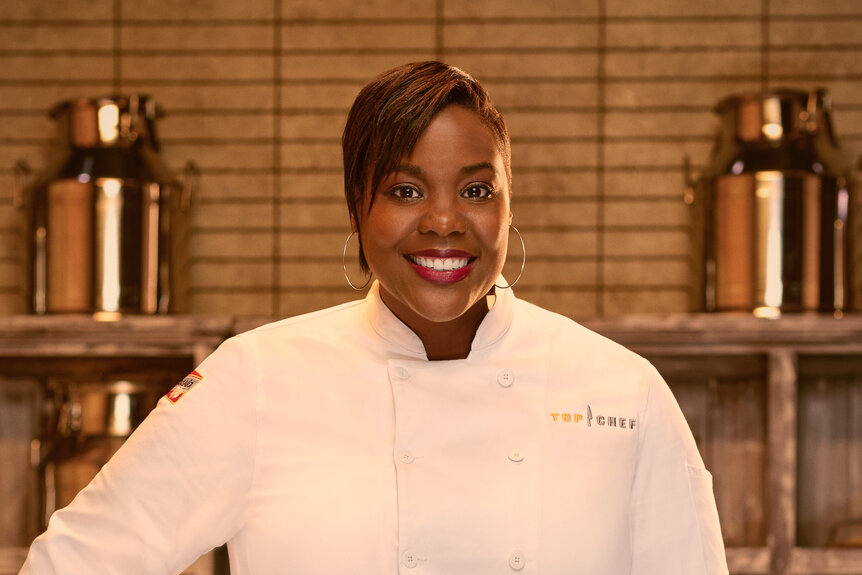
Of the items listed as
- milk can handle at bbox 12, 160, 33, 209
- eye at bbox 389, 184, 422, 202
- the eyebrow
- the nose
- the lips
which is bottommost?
the lips

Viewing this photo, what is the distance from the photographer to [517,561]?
4.04ft

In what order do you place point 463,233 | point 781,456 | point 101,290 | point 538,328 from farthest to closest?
point 101,290 → point 781,456 → point 538,328 → point 463,233

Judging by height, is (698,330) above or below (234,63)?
below

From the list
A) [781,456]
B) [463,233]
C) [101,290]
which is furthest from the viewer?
[101,290]

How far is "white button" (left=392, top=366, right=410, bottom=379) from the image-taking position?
1313mm

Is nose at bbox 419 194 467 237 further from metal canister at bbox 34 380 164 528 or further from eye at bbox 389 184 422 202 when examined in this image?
metal canister at bbox 34 380 164 528

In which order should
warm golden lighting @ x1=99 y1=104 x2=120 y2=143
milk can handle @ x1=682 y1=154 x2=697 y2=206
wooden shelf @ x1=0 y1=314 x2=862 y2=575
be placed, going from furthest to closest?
1. milk can handle @ x1=682 y1=154 x2=697 y2=206
2. warm golden lighting @ x1=99 y1=104 x2=120 y2=143
3. wooden shelf @ x1=0 y1=314 x2=862 y2=575

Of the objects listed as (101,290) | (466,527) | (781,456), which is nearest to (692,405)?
(781,456)

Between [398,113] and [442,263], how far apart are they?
0.63 feet

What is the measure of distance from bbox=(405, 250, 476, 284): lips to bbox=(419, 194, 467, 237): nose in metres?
0.03

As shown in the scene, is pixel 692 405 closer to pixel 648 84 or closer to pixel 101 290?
pixel 648 84

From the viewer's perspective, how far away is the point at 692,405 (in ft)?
7.95

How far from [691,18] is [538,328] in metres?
1.71

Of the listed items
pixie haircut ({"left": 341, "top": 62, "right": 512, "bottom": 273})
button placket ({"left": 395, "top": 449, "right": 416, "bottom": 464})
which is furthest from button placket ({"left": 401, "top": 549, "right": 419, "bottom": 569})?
pixie haircut ({"left": 341, "top": 62, "right": 512, "bottom": 273})
